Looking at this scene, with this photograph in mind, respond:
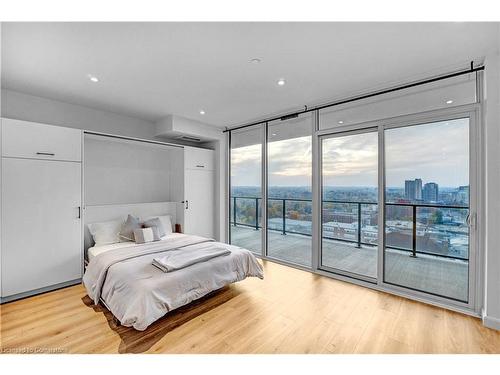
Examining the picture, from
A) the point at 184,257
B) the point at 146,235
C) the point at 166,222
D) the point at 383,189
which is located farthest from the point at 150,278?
the point at 383,189

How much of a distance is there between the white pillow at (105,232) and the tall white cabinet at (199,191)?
121 centimetres

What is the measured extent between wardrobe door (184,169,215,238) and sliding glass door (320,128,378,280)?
2.37m

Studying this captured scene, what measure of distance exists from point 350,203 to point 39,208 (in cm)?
414

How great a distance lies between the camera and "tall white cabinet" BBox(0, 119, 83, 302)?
2.66 metres

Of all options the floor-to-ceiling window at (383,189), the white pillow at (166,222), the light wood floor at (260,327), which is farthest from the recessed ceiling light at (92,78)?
the floor-to-ceiling window at (383,189)

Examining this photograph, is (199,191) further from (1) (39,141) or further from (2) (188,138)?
(1) (39,141)

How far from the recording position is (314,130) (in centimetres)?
368

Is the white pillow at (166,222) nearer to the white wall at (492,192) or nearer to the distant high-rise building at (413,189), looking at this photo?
the distant high-rise building at (413,189)

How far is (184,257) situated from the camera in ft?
8.80

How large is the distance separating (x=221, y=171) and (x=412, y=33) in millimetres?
3750

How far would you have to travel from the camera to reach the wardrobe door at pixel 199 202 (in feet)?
14.8

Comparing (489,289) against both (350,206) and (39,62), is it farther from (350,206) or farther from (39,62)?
(39,62)

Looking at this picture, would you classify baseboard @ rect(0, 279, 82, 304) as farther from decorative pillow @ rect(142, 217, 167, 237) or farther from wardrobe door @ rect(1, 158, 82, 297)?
decorative pillow @ rect(142, 217, 167, 237)
